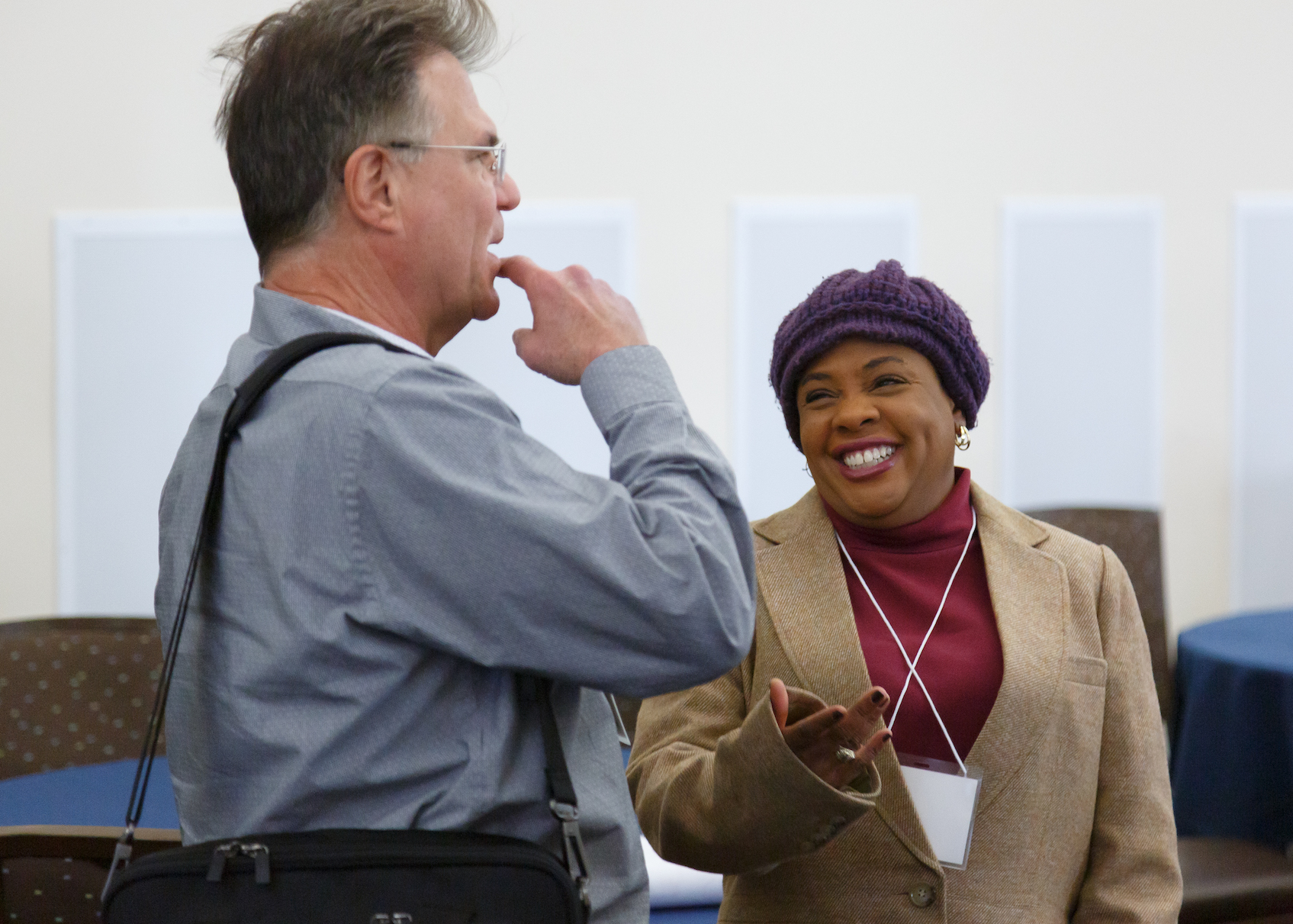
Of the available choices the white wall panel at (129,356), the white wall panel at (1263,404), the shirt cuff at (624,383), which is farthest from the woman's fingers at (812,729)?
the white wall panel at (1263,404)

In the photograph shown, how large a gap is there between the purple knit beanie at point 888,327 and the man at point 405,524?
0.45 meters

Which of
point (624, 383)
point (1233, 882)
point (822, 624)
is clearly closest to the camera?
point (624, 383)

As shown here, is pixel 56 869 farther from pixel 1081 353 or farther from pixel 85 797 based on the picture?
pixel 1081 353

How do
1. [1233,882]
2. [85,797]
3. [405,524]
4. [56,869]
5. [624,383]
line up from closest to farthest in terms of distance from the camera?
[405,524], [624,383], [56,869], [85,797], [1233,882]

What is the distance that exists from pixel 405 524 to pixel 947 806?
818 millimetres

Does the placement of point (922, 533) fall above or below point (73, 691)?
above

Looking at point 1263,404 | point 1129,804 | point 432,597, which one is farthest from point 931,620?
point 1263,404

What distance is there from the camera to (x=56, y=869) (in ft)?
6.07

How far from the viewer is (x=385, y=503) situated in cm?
96

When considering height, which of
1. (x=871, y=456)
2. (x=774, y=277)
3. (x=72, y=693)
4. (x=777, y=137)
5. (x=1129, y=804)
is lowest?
(x=72, y=693)

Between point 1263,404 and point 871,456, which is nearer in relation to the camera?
point 871,456

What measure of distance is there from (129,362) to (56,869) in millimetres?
2809

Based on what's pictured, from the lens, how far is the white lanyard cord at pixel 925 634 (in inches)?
58.5

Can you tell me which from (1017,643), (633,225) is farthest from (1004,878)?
(633,225)
